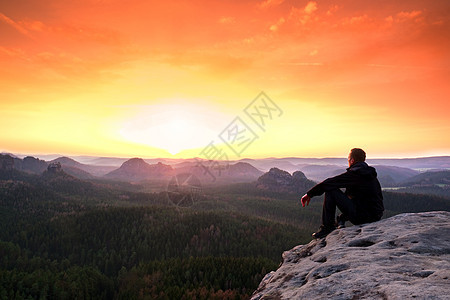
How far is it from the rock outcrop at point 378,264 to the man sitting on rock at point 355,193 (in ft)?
2.04

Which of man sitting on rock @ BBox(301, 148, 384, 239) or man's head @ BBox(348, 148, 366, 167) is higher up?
man's head @ BBox(348, 148, 366, 167)

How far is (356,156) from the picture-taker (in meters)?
11.9

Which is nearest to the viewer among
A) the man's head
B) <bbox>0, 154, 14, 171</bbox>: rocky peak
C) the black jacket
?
the black jacket

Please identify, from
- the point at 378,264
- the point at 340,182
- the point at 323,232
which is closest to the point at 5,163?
the point at 323,232

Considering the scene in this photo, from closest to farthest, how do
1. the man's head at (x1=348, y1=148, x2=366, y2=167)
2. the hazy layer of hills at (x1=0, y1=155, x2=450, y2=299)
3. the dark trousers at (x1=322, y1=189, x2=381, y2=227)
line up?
the dark trousers at (x1=322, y1=189, x2=381, y2=227)
the man's head at (x1=348, y1=148, x2=366, y2=167)
the hazy layer of hills at (x1=0, y1=155, x2=450, y2=299)

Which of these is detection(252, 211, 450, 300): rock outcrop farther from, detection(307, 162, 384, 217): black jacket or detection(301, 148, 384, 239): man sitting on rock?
detection(307, 162, 384, 217): black jacket

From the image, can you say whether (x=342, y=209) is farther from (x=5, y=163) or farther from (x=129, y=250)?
(x=5, y=163)

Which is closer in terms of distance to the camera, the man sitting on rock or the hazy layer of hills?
the man sitting on rock

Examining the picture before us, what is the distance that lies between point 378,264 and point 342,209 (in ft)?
15.0

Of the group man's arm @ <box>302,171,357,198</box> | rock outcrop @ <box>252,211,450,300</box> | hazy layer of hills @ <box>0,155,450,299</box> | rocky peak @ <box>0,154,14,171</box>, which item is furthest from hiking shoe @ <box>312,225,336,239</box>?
rocky peak @ <box>0,154,14,171</box>

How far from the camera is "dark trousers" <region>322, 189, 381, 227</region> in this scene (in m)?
11.3

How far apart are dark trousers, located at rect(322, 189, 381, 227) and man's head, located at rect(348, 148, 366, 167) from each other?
5.68ft

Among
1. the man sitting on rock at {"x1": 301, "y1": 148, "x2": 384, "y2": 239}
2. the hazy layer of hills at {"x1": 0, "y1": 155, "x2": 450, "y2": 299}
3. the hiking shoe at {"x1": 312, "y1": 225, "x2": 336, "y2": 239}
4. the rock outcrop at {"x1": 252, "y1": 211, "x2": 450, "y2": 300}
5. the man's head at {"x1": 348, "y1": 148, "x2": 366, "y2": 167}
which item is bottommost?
the hazy layer of hills at {"x1": 0, "y1": 155, "x2": 450, "y2": 299}

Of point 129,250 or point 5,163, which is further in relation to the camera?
point 5,163
